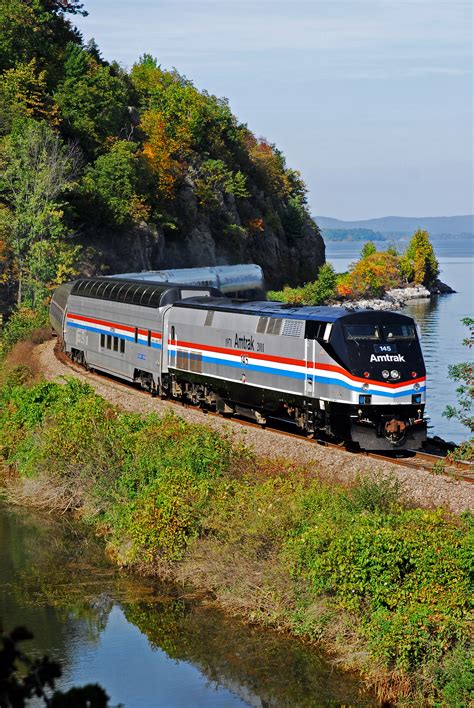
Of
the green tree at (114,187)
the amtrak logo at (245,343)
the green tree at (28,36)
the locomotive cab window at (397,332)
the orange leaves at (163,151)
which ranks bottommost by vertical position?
the amtrak logo at (245,343)

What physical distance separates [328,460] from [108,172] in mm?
61949

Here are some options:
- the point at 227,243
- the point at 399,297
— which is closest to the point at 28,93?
the point at 227,243

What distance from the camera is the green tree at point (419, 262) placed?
6491 inches

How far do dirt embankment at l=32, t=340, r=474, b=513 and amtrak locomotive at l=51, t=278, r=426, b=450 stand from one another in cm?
93

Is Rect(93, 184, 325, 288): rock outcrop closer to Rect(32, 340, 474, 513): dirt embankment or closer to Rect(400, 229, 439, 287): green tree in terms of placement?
Rect(400, 229, 439, 287): green tree

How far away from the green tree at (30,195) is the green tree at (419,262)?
102 m

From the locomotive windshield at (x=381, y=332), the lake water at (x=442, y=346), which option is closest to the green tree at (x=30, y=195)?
the lake water at (x=442, y=346)

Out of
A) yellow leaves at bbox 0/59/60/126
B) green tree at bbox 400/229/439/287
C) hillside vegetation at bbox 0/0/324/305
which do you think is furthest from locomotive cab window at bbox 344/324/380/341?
green tree at bbox 400/229/439/287

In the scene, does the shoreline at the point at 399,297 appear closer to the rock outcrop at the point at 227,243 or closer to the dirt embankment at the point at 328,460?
the rock outcrop at the point at 227,243

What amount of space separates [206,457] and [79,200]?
57085mm

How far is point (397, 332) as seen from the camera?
1196 inches

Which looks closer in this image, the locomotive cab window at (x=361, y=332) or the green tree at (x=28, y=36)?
the locomotive cab window at (x=361, y=332)

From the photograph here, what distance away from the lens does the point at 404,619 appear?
1941 cm

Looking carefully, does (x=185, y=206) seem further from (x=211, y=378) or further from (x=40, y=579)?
(x=40, y=579)
